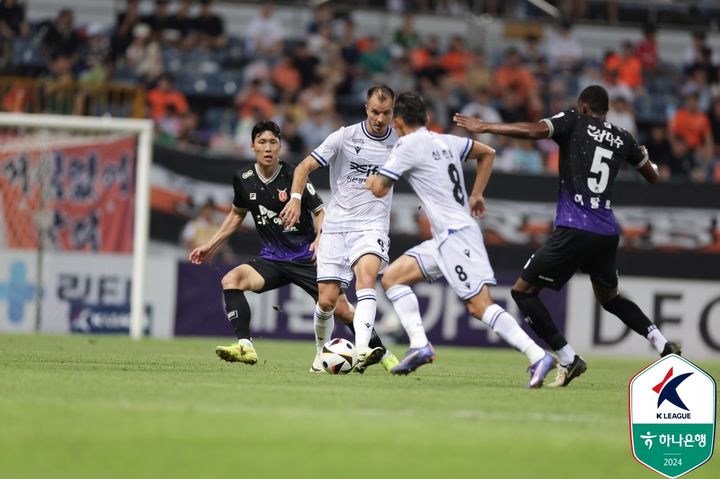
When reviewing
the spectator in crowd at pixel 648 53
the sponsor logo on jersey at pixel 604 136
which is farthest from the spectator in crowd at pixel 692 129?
the sponsor logo on jersey at pixel 604 136

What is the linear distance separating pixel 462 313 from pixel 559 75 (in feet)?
21.4

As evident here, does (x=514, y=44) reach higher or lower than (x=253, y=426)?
higher

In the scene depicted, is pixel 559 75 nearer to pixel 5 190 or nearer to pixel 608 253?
pixel 5 190

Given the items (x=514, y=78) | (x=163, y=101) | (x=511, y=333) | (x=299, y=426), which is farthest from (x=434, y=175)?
(x=514, y=78)

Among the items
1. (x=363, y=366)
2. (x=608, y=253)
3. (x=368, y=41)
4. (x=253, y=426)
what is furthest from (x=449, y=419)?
(x=368, y=41)

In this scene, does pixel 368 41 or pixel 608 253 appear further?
pixel 368 41

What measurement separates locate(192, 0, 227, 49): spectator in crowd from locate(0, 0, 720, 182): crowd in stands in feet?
0.07

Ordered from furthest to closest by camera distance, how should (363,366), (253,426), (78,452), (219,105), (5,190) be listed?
(219,105), (5,190), (363,366), (253,426), (78,452)

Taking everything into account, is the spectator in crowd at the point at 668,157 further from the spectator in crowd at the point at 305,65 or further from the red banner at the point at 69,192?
the red banner at the point at 69,192

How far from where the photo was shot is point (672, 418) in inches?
303

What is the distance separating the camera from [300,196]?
1098 cm

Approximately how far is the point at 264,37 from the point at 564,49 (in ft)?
19.8

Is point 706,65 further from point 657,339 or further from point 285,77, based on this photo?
point 657,339

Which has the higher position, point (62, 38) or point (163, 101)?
point (62, 38)
